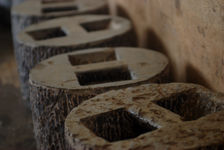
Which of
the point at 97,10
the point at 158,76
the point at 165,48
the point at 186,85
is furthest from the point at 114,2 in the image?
the point at 186,85

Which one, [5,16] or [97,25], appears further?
[5,16]

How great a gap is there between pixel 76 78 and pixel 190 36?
25.4 inches

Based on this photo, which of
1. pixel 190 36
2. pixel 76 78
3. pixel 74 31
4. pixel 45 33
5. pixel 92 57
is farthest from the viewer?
pixel 45 33

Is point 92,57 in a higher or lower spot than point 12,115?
higher

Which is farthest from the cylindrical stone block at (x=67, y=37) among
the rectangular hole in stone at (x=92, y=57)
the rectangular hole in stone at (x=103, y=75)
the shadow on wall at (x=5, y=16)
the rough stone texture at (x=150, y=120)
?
the shadow on wall at (x=5, y=16)

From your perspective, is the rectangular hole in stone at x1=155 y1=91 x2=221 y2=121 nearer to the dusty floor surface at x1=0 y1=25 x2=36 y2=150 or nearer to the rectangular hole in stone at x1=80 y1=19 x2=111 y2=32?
the dusty floor surface at x1=0 y1=25 x2=36 y2=150

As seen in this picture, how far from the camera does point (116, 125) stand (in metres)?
1.56

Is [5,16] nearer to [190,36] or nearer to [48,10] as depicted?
[48,10]

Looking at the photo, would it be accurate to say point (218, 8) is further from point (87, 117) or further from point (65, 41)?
point (65, 41)

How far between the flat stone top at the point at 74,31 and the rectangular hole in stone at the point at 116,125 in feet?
3.35

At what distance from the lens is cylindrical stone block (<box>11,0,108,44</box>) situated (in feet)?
10.8

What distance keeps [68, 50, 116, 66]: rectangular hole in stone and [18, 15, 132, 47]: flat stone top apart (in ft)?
0.54

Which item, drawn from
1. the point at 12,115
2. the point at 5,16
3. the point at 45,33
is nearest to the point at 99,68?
the point at 45,33

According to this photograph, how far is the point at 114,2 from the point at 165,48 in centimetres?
168
